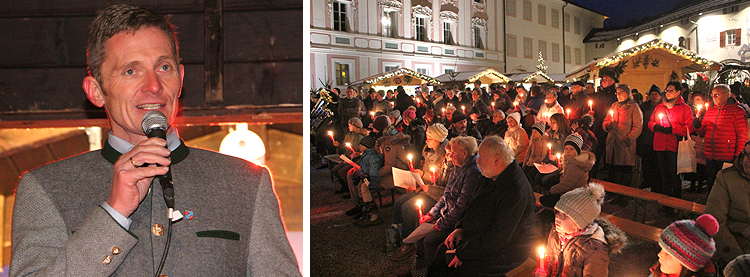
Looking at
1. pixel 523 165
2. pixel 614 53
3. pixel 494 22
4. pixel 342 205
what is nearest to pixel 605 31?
pixel 614 53

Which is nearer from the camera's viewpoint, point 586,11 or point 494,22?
point 494,22

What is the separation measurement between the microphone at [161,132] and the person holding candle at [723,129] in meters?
5.05

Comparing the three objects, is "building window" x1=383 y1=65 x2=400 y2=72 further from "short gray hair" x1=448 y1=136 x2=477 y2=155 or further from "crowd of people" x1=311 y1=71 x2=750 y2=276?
"short gray hair" x1=448 y1=136 x2=477 y2=155

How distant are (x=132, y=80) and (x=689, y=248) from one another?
2480 mm

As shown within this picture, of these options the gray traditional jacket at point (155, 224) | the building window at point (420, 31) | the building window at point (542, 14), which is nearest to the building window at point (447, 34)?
the building window at point (420, 31)

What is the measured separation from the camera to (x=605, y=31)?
22.6 feet

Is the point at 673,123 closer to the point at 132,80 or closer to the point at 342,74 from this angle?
the point at 342,74

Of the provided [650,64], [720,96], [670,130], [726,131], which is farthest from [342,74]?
[650,64]

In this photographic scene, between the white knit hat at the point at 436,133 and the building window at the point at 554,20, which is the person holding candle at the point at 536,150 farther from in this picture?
the building window at the point at 554,20

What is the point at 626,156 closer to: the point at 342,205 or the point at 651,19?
the point at 651,19

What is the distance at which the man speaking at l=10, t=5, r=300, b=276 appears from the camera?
3.06ft

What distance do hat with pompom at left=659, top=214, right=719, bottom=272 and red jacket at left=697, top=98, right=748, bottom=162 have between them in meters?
2.87

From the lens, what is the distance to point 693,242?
2.13 metres

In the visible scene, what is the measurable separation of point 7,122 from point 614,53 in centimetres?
724
